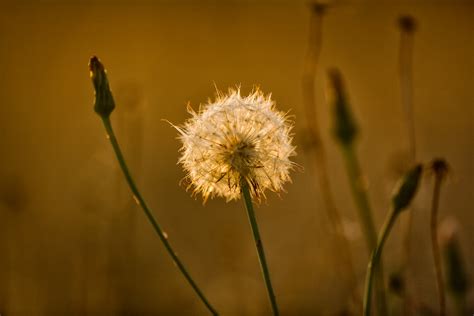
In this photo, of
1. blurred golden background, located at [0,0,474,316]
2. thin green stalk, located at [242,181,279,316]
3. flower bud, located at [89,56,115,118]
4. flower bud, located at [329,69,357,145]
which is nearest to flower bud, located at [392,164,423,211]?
thin green stalk, located at [242,181,279,316]

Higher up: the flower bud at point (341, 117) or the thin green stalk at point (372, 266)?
the flower bud at point (341, 117)

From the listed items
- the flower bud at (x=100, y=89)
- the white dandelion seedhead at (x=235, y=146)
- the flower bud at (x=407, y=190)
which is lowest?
the flower bud at (x=407, y=190)

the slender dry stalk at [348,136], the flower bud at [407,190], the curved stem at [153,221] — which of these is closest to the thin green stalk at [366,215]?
the slender dry stalk at [348,136]

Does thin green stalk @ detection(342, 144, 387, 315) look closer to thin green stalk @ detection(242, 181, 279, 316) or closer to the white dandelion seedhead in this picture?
the white dandelion seedhead

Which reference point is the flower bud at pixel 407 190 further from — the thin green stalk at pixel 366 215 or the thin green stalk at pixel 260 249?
the thin green stalk at pixel 260 249

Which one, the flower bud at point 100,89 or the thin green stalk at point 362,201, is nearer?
the flower bud at point 100,89

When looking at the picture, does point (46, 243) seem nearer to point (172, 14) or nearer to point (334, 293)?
point (334, 293)
